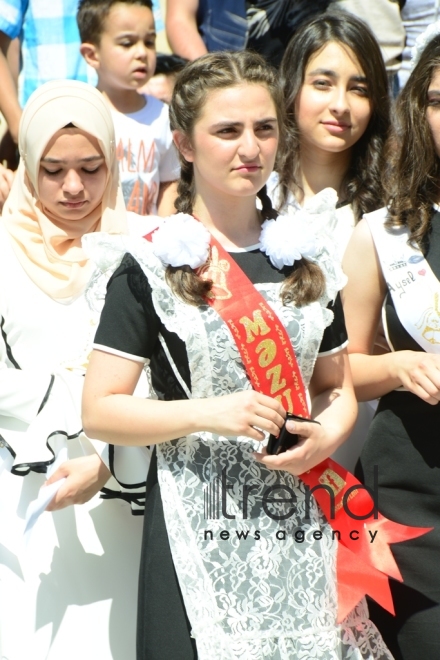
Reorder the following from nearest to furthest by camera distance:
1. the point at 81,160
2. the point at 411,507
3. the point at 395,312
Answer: the point at 411,507 → the point at 395,312 → the point at 81,160

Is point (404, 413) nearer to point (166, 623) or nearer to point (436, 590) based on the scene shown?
point (436, 590)

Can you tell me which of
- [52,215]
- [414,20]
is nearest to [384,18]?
[414,20]

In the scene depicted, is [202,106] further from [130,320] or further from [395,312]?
[395,312]

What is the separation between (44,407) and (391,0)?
2.83 metres

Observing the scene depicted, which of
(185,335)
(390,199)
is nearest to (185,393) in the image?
(185,335)

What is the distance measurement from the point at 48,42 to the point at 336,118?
6.16ft

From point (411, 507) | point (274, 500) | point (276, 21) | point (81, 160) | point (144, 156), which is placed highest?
point (276, 21)

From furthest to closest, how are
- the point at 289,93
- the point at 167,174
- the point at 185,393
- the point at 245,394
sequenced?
1. the point at 167,174
2. the point at 289,93
3. the point at 185,393
4. the point at 245,394

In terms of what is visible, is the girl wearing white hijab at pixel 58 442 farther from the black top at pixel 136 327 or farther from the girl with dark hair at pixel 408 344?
the girl with dark hair at pixel 408 344

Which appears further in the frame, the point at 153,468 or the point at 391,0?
the point at 391,0

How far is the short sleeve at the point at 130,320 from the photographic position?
7.95 feet

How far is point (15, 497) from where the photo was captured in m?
2.94

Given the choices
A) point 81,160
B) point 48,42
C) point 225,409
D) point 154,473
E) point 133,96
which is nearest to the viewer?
point 225,409

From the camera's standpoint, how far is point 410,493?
2756 mm
